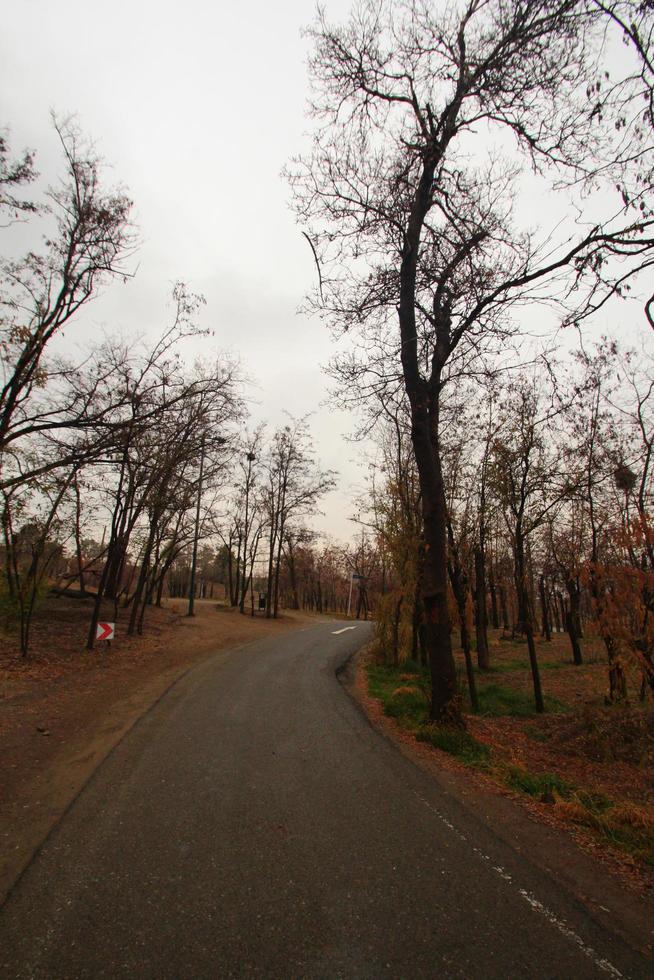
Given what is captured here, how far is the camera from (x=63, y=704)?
839 centimetres

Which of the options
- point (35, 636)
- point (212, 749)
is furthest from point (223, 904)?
point (35, 636)

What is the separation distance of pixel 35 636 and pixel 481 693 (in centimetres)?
1345

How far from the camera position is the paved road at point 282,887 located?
8.59ft

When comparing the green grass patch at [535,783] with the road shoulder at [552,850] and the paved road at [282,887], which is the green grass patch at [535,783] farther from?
the paved road at [282,887]

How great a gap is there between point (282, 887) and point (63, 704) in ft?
22.7

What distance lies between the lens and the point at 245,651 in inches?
607

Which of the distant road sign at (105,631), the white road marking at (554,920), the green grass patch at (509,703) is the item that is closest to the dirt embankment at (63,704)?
the distant road sign at (105,631)

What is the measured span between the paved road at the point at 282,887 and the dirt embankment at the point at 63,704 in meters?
0.32

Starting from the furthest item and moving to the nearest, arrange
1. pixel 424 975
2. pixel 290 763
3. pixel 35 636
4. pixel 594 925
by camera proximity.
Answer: pixel 35 636 → pixel 290 763 → pixel 594 925 → pixel 424 975

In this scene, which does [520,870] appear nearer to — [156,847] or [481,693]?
[156,847]

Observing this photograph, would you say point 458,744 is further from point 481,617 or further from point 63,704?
point 481,617

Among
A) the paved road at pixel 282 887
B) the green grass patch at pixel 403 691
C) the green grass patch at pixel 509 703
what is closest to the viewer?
the paved road at pixel 282 887

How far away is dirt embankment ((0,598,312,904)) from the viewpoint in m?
4.38

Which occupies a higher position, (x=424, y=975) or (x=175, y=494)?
(x=175, y=494)
